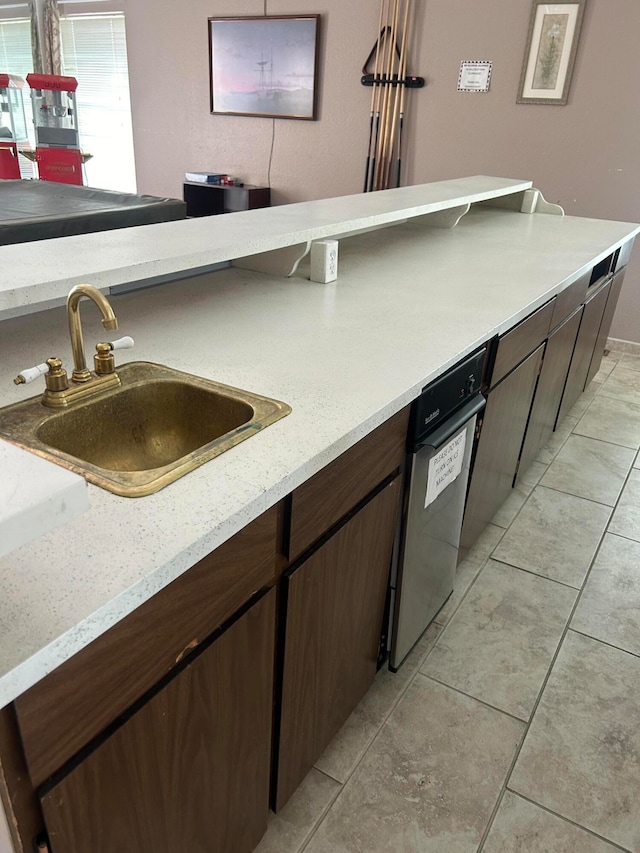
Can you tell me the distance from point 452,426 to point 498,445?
66cm

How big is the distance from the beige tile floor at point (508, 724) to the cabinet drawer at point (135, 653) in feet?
Result: 2.34

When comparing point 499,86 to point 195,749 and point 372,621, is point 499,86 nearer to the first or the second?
point 372,621

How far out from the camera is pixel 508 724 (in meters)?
1.61

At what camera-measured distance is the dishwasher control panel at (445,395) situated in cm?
135

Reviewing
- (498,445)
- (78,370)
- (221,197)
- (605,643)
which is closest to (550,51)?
(221,197)

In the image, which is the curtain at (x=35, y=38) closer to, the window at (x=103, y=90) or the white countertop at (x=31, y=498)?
the window at (x=103, y=90)

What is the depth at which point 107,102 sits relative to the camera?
21.0ft

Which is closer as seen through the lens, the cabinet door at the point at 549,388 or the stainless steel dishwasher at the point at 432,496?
the stainless steel dishwasher at the point at 432,496

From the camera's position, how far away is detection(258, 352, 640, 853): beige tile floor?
136 centimetres

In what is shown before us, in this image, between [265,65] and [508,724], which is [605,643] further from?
[265,65]

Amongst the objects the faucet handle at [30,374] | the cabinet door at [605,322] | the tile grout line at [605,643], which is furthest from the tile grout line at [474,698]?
the cabinet door at [605,322]

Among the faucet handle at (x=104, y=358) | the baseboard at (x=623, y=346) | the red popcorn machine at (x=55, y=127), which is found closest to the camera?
the faucet handle at (x=104, y=358)

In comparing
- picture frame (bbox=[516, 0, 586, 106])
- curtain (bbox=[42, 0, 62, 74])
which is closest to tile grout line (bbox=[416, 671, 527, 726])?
picture frame (bbox=[516, 0, 586, 106])

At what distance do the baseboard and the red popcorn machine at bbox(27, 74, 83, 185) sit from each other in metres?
4.06
